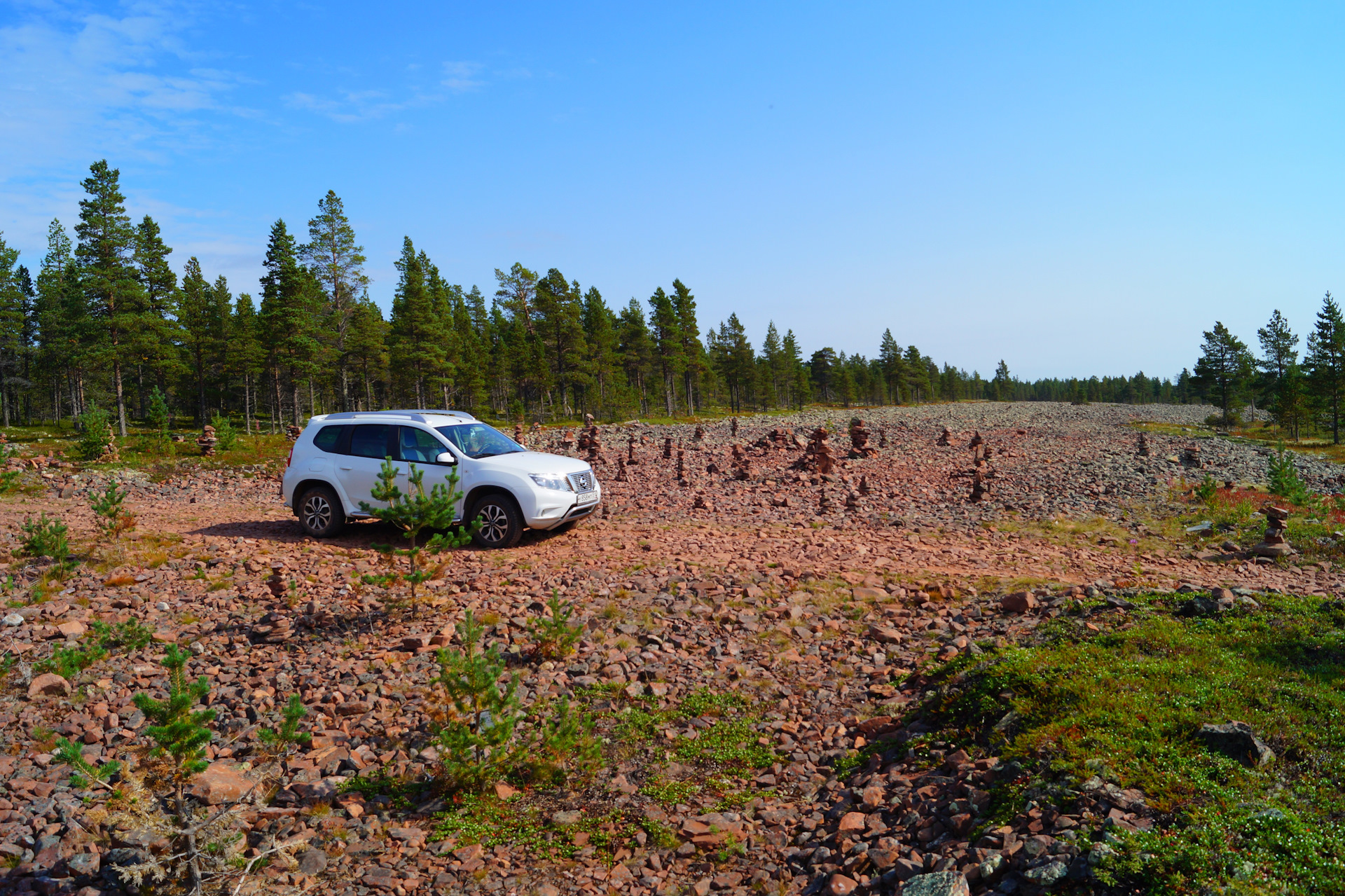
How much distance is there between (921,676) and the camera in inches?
274

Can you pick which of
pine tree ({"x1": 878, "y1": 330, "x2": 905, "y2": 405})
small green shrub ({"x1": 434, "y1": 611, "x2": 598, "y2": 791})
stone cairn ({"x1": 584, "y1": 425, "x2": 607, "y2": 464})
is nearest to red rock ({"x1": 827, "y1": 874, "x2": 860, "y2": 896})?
small green shrub ({"x1": 434, "y1": 611, "x2": 598, "y2": 791})

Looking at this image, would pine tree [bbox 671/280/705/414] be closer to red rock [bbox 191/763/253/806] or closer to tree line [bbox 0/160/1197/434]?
tree line [bbox 0/160/1197/434]

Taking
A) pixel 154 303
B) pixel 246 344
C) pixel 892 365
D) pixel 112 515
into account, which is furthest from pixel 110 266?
pixel 892 365

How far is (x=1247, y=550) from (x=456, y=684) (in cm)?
1323

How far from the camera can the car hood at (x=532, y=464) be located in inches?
448

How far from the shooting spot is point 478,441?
12141mm

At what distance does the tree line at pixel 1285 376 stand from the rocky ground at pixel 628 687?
6055 cm

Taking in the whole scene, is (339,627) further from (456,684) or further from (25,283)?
(25,283)

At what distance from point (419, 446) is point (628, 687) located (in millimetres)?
6616

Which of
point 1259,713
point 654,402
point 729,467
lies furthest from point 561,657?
point 654,402

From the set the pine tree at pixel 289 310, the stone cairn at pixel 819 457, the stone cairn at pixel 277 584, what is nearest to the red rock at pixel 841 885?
the stone cairn at pixel 277 584

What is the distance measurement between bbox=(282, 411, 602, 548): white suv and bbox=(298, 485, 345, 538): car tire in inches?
0.5

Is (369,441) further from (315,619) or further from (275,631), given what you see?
(275,631)

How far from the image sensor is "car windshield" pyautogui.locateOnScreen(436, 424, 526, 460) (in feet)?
38.5
